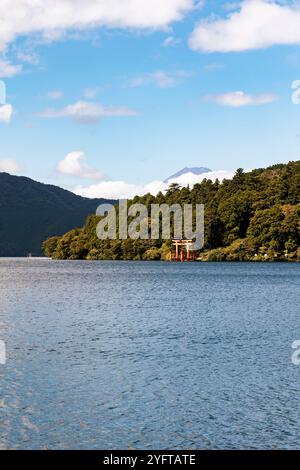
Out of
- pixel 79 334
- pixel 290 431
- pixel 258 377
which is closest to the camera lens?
pixel 290 431

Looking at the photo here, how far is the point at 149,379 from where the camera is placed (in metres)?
32.3

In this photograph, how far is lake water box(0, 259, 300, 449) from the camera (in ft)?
77.4

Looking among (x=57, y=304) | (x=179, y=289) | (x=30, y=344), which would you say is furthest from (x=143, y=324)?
(x=179, y=289)

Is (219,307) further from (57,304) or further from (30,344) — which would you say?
(30,344)

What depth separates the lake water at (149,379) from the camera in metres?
23.6

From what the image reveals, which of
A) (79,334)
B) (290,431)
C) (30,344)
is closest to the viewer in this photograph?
(290,431)

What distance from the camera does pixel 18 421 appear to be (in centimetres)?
2489

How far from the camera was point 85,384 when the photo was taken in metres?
31.1
